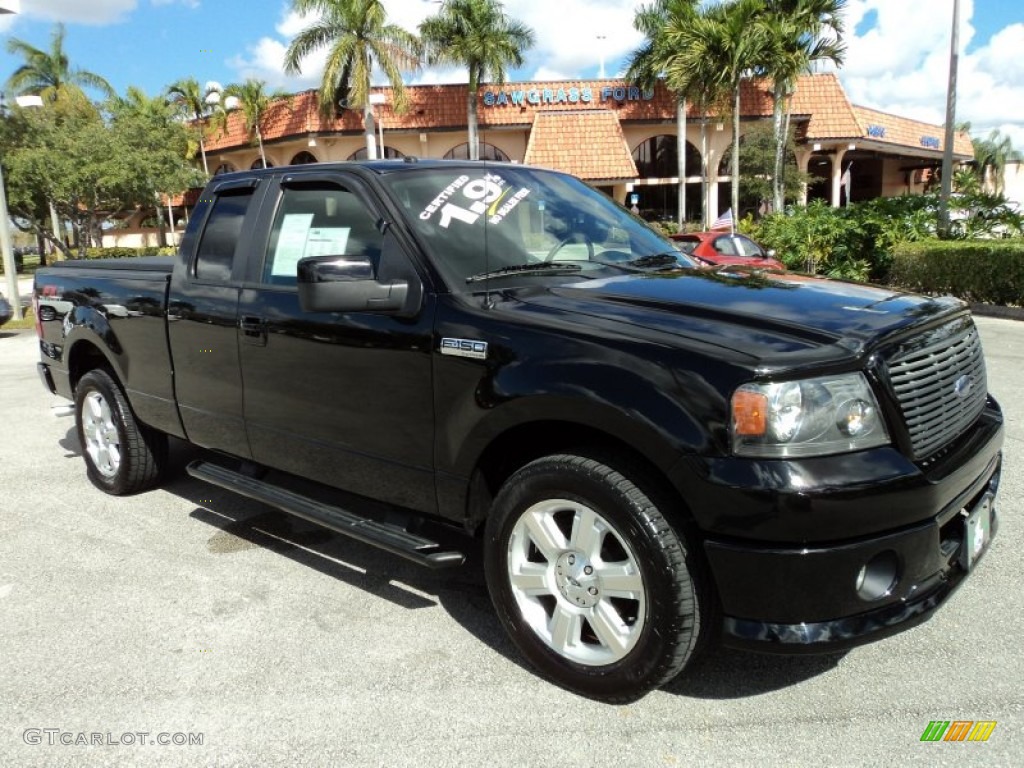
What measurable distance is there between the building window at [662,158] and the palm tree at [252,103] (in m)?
15.8

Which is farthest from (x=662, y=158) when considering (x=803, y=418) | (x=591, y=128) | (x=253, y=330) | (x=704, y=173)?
(x=803, y=418)

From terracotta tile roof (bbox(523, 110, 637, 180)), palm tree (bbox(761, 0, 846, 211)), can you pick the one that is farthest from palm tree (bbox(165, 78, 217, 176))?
palm tree (bbox(761, 0, 846, 211))

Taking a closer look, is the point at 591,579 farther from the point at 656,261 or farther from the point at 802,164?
the point at 802,164

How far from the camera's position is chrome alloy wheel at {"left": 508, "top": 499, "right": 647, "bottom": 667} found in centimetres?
273

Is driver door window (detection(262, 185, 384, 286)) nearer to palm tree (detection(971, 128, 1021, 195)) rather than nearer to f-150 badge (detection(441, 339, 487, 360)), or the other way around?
f-150 badge (detection(441, 339, 487, 360))

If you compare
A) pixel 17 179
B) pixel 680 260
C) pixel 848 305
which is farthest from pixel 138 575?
pixel 17 179

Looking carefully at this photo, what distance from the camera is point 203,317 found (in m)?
4.12

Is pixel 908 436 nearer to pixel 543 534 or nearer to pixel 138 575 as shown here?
pixel 543 534

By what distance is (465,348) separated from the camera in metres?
2.99

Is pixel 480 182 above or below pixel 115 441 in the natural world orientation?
above

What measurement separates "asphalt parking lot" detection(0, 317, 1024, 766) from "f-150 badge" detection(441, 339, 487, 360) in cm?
120

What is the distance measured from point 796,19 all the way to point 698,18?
295cm

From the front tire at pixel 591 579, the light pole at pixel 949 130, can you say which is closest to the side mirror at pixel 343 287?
the front tire at pixel 591 579

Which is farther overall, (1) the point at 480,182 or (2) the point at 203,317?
(2) the point at 203,317
